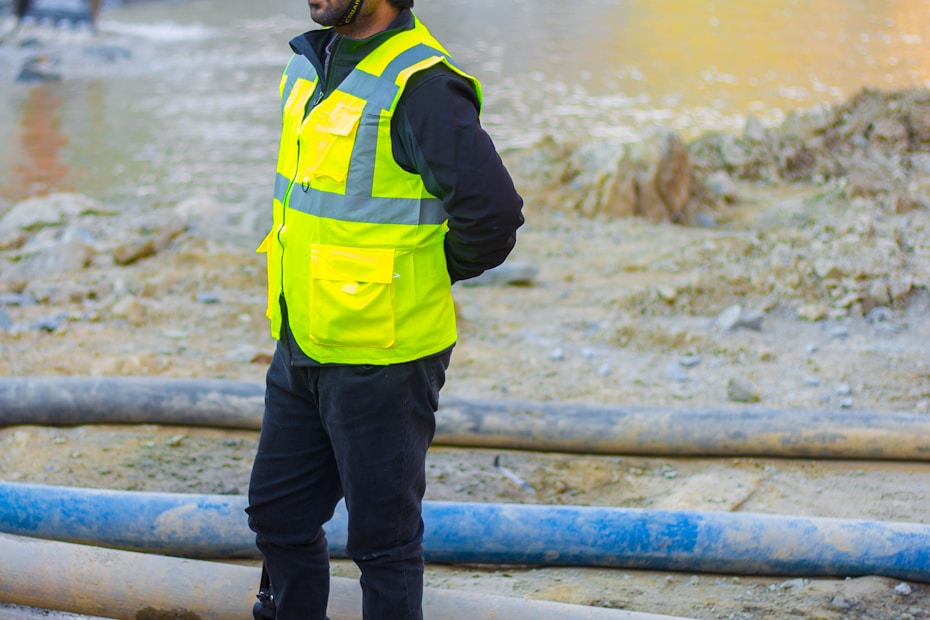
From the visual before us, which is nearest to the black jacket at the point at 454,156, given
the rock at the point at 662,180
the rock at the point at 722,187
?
the rock at the point at 662,180

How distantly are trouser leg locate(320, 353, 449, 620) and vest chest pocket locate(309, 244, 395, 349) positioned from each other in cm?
8

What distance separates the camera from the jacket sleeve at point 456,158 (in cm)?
214

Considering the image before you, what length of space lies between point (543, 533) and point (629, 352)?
93.6 inches

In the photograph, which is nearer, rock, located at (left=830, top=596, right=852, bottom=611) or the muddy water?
rock, located at (left=830, top=596, right=852, bottom=611)

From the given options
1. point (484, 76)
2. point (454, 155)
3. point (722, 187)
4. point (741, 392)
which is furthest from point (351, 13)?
point (484, 76)

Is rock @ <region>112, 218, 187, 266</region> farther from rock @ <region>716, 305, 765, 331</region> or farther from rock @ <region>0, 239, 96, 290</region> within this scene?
rock @ <region>716, 305, 765, 331</region>

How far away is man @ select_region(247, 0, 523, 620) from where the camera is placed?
2.20 meters

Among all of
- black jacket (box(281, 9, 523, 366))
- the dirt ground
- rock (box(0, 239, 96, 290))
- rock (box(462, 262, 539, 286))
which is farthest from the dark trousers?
rock (box(0, 239, 96, 290))

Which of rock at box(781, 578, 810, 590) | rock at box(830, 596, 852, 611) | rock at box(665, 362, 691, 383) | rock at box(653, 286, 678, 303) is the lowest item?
rock at box(665, 362, 691, 383)

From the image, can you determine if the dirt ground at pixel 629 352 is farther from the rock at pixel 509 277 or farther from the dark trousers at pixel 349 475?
the dark trousers at pixel 349 475

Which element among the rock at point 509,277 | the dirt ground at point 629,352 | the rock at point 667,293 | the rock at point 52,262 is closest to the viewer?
the dirt ground at point 629,352

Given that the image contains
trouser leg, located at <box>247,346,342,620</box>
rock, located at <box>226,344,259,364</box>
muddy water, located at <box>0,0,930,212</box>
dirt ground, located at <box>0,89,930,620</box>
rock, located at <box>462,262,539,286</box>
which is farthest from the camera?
muddy water, located at <box>0,0,930,212</box>

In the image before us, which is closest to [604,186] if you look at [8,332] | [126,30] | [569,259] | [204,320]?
[569,259]

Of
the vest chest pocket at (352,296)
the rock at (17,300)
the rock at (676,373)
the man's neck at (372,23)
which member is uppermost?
the man's neck at (372,23)
